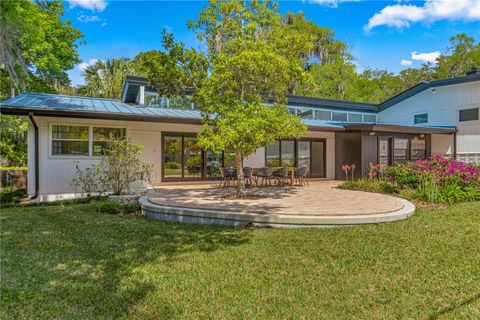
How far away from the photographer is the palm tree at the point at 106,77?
23.7 m

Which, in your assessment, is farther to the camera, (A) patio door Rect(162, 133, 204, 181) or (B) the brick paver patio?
(A) patio door Rect(162, 133, 204, 181)

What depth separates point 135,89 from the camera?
45.6 feet

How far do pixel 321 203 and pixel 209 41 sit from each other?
17.4 feet

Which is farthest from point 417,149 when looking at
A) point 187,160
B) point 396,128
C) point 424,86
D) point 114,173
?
point 114,173

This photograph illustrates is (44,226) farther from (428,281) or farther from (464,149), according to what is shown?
(464,149)

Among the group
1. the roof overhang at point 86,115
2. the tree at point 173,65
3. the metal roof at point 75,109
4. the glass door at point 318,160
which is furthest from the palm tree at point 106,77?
the tree at point 173,65

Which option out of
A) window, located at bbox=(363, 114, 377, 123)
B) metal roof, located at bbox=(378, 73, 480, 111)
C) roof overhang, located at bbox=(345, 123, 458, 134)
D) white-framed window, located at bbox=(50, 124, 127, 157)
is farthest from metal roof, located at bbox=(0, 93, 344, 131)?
metal roof, located at bbox=(378, 73, 480, 111)

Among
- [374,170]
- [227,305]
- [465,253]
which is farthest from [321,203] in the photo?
[374,170]

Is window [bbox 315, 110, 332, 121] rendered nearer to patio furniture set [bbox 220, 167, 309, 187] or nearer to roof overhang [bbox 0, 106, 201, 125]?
patio furniture set [bbox 220, 167, 309, 187]

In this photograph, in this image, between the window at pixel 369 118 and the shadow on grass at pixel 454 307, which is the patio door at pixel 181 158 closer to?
the shadow on grass at pixel 454 307

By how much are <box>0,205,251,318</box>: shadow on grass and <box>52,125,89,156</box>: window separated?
3599 mm

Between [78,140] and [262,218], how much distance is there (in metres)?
8.01

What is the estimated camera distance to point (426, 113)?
19.1 metres

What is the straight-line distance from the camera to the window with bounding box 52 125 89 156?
34.7 feet
